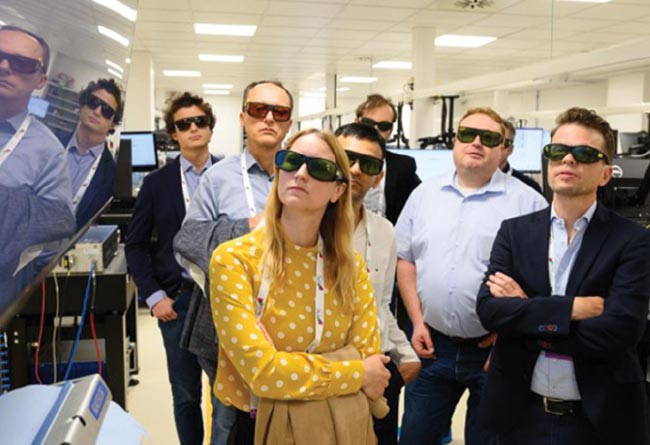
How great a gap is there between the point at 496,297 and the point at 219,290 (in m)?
0.89

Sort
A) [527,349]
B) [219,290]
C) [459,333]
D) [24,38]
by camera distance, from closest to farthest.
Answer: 1. [24,38]
2. [219,290]
3. [527,349]
4. [459,333]

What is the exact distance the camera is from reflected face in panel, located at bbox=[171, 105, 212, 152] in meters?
2.46

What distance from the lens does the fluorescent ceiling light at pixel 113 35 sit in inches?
42.3

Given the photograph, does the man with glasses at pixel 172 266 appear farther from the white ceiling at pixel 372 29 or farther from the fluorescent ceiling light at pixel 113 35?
the white ceiling at pixel 372 29

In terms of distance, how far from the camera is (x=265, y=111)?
1.82 meters

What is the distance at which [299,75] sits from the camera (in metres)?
12.5

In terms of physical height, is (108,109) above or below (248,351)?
above

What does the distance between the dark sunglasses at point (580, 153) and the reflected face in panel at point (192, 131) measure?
56.8 inches

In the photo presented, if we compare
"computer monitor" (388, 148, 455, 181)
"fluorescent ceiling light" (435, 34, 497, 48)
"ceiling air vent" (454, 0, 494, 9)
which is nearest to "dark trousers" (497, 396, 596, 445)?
"computer monitor" (388, 148, 455, 181)

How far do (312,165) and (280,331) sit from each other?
43 centimetres

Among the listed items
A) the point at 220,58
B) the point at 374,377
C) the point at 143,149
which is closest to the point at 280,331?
the point at 374,377

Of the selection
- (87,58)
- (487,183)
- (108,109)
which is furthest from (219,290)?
(487,183)

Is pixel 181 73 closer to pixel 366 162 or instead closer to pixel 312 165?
pixel 366 162

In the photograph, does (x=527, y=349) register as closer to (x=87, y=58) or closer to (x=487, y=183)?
(x=487, y=183)
